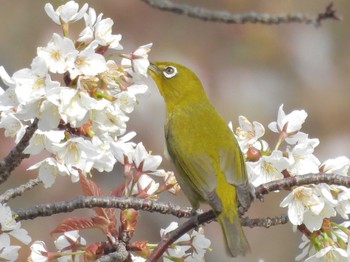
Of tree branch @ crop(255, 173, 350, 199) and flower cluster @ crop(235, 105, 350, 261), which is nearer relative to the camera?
tree branch @ crop(255, 173, 350, 199)

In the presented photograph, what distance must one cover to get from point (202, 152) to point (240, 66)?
342 inches

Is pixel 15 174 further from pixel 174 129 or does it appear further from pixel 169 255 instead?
pixel 169 255

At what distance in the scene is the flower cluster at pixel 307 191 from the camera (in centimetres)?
375

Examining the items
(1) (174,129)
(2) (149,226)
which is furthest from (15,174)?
(1) (174,129)

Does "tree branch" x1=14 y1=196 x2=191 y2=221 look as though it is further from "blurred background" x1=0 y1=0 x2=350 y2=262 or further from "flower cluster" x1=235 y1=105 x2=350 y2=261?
"blurred background" x1=0 y1=0 x2=350 y2=262

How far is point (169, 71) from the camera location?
516 centimetres

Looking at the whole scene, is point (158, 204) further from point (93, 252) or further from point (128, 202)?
point (93, 252)

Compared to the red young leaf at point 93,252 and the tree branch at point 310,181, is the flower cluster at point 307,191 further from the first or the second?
the red young leaf at point 93,252

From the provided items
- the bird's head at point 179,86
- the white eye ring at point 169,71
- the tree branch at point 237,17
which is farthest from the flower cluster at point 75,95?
the bird's head at point 179,86

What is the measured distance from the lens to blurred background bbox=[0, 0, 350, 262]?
10.5 m

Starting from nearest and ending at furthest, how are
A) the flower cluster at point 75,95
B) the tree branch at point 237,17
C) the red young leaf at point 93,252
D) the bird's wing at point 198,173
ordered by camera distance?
Result: the flower cluster at point 75,95 → the red young leaf at point 93,252 → the bird's wing at point 198,173 → the tree branch at point 237,17

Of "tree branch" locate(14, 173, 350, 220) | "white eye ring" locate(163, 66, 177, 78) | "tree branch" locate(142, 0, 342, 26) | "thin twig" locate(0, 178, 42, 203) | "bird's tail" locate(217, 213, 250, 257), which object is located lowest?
"bird's tail" locate(217, 213, 250, 257)

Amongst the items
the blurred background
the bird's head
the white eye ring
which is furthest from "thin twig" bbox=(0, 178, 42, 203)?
the blurred background

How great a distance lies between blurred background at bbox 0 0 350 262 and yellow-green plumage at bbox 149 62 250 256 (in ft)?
13.1
